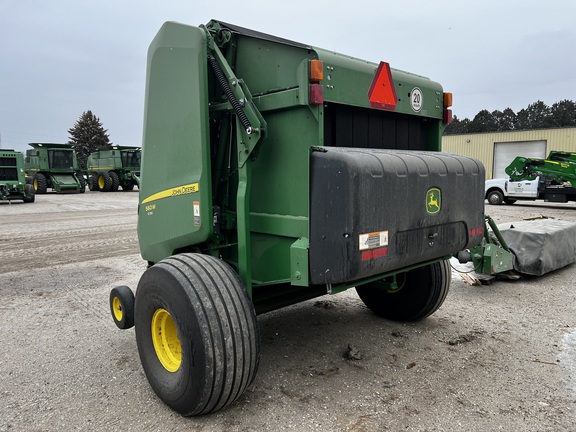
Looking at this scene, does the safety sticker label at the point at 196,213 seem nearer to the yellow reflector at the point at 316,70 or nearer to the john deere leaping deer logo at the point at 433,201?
the yellow reflector at the point at 316,70

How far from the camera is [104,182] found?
91.3ft

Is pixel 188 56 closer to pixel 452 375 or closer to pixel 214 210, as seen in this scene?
pixel 214 210

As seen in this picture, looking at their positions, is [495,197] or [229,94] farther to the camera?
[495,197]

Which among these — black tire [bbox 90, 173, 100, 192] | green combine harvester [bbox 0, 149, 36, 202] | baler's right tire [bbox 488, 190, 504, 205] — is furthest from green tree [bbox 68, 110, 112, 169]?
baler's right tire [bbox 488, 190, 504, 205]

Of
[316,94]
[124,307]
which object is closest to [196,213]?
[124,307]

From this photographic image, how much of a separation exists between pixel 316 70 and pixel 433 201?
110 centimetres

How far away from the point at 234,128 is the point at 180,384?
1.62m

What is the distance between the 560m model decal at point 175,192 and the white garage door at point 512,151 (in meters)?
32.3

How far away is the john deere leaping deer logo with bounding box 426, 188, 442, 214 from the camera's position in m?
2.88

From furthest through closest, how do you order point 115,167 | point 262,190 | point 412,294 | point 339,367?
point 115,167, point 412,294, point 339,367, point 262,190

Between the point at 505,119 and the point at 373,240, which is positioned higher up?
the point at 505,119

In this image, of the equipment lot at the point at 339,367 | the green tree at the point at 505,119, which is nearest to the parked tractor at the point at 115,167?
the equipment lot at the point at 339,367

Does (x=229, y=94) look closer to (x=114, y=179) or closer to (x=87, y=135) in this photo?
(x=114, y=179)

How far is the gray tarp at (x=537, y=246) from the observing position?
5.93 m
